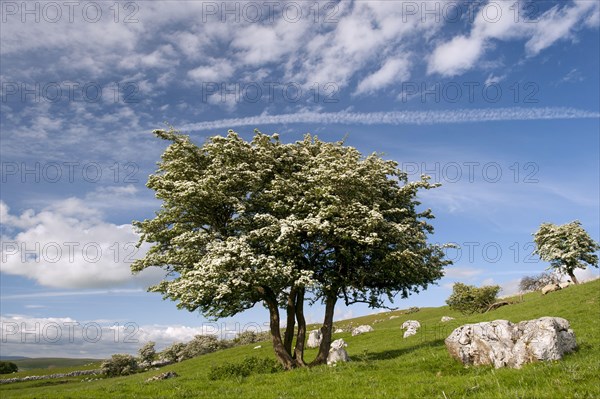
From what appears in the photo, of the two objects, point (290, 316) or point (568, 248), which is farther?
point (568, 248)

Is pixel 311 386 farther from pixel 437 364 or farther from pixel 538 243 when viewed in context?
pixel 538 243

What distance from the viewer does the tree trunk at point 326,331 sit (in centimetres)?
3016

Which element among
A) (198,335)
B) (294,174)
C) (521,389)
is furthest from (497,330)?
(198,335)

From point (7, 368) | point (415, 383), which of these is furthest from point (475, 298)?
point (7, 368)

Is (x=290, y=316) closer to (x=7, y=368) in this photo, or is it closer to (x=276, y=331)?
(x=276, y=331)

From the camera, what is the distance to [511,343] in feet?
68.7

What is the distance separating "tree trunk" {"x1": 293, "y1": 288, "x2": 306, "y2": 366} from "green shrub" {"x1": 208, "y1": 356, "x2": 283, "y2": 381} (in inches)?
71.3

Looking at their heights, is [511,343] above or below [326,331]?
above

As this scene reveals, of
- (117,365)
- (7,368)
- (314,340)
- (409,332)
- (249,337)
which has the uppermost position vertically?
(409,332)

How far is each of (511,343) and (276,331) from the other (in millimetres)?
15862

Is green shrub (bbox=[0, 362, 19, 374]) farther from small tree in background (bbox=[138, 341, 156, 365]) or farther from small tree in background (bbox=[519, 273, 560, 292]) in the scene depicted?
small tree in background (bbox=[519, 273, 560, 292])

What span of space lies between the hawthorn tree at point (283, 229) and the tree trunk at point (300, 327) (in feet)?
0.27

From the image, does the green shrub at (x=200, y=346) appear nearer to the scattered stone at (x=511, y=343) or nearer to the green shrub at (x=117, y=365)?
the green shrub at (x=117, y=365)

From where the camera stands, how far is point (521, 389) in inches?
566
